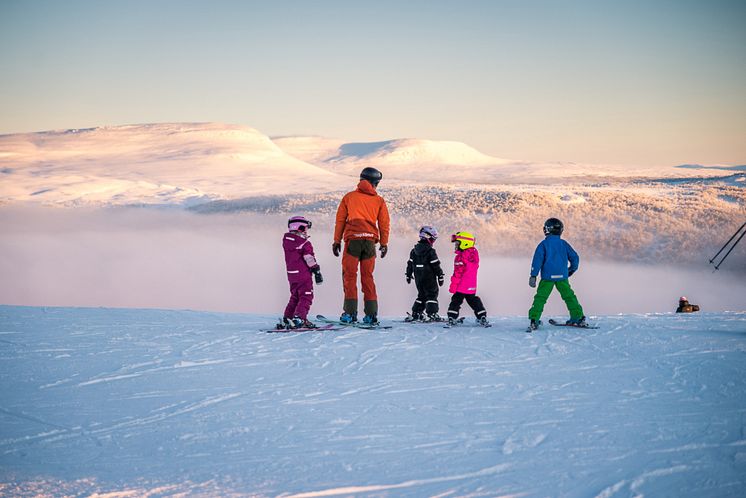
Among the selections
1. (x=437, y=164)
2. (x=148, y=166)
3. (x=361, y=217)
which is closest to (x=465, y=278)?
(x=361, y=217)

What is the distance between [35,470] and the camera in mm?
4645

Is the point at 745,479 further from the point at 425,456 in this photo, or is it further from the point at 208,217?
the point at 208,217

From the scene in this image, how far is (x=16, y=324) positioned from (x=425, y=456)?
8.27 meters

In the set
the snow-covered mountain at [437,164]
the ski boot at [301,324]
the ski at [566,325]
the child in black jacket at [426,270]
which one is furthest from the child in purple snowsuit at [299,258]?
the snow-covered mountain at [437,164]

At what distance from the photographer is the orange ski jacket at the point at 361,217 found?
10281 mm

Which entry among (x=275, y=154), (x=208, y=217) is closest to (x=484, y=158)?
(x=275, y=154)

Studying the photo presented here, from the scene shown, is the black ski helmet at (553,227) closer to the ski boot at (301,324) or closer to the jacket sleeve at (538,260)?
the jacket sleeve at (538,260)

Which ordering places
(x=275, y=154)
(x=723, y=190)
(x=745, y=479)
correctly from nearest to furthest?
1. (x=745, y=479)
2. (x=723, y=190)
3. (x=275, y=154)

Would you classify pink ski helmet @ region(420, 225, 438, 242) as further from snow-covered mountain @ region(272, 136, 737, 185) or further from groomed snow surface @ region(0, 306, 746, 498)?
snow-covered mountain @ region(272, 136, 737, 185)

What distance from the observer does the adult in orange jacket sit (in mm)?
10289

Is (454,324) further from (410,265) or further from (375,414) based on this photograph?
(375,414)

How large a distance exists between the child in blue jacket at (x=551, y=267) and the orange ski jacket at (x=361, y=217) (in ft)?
7.10

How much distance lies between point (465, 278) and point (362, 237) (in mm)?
1548

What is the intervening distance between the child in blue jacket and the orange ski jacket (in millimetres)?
2164
